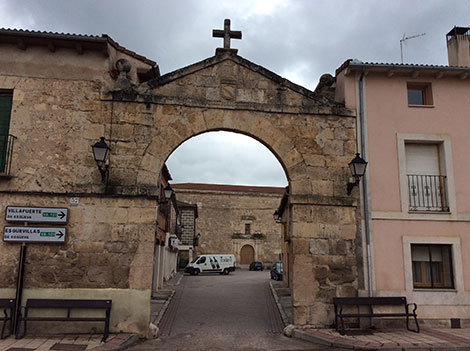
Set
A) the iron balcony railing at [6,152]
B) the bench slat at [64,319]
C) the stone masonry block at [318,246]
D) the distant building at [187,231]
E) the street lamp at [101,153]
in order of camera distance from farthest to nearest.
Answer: the distant building at [187,231] < the stone masonry block at [318,246] < the iron balcony railing at [6,152] < the street lamp at [101,153] < the bench slat at [64,319]

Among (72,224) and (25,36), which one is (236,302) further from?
(25,36)

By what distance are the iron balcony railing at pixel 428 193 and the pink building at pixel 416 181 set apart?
2 centimetres

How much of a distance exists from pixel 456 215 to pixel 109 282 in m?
7.02

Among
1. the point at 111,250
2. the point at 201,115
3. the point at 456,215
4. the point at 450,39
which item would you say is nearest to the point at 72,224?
the point at 111,250

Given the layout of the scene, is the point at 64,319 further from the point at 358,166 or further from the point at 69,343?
the point at 358,166

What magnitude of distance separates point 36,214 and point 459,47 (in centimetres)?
1021

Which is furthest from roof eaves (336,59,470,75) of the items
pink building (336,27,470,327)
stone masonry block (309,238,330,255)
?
stone masonry block (309,238,330,255)

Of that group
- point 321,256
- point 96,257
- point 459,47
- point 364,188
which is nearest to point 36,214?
point 96,257

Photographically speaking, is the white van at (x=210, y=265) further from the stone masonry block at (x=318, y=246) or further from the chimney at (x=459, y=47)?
the chimney at (x=459, y=47)

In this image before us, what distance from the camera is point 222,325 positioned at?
28.1 ft

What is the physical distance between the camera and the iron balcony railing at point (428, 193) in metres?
8.38

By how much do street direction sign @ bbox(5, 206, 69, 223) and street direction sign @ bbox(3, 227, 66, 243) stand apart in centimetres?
16

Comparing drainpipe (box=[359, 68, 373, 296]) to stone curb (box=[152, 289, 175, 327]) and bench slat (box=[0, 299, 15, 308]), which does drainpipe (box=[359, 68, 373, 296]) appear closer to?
stone curb (box=[152, 289, 175, 327])

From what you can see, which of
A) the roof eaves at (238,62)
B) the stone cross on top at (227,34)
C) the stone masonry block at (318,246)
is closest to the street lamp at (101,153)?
the roof eaves at (238,62)
